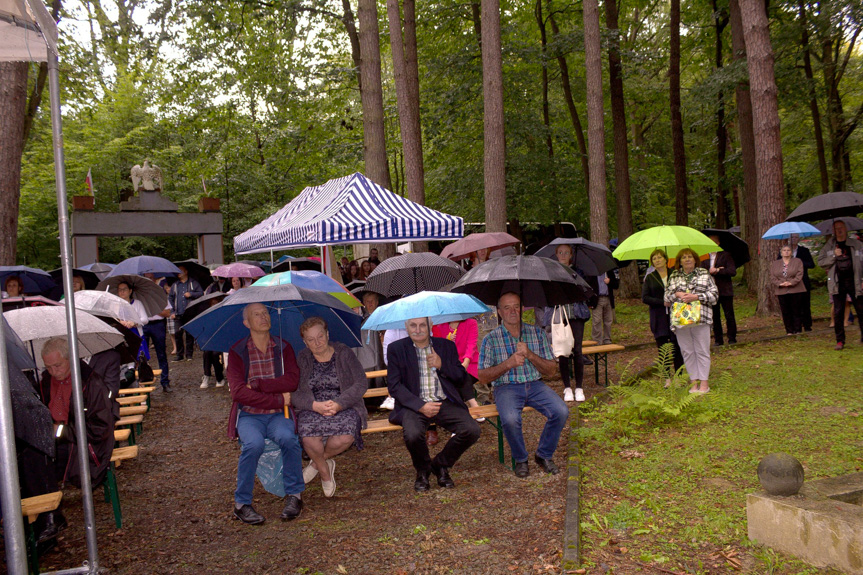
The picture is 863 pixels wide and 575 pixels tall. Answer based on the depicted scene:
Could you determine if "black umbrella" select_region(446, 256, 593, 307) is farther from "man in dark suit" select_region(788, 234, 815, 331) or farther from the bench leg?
"man in dark suit" select_region(788, 234, 815, 331)

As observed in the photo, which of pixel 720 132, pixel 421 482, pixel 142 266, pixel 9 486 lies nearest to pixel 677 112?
pixel 720 132

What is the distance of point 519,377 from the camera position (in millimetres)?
6320

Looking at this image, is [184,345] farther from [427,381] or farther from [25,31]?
[25,31]

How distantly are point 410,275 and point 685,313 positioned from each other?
340 cm

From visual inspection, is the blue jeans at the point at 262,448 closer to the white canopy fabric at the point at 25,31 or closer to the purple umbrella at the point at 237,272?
the white canopy fabric at the point at 25,31

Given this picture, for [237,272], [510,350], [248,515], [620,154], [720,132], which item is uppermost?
[720,132]

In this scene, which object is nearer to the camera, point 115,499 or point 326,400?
point 115,499

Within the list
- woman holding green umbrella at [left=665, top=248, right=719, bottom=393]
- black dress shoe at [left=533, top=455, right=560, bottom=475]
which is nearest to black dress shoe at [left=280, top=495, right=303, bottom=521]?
black dress shoe at [left=533, top=455, right=560, bottom=475]

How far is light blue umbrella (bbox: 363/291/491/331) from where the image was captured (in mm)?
5855

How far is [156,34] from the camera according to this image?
1609 cm

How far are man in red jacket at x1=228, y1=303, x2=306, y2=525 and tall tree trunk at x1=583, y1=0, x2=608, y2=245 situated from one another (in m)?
9.52

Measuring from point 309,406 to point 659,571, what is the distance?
9.83 feet

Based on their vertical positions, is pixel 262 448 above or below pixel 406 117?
below

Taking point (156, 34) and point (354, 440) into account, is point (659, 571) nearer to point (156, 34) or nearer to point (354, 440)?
point (354, 440)
